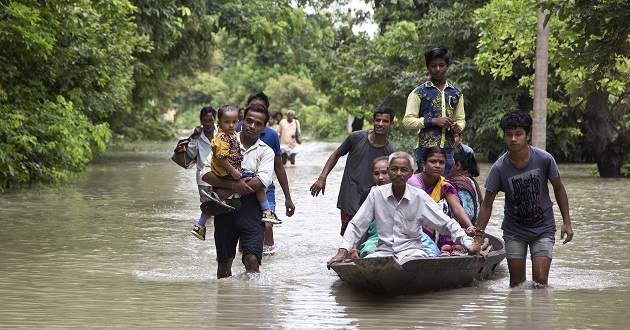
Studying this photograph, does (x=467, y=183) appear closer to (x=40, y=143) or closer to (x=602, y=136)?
(x=40, y=143)

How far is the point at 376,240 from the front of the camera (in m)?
9.52

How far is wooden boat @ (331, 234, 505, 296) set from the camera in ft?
27.7

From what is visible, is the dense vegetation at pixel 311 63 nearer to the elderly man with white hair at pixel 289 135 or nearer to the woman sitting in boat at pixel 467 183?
the elderly man with white hair at pixel 289 135

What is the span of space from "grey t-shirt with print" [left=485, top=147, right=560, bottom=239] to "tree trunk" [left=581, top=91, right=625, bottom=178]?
18.4 metres

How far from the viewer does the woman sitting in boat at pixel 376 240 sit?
9406mm

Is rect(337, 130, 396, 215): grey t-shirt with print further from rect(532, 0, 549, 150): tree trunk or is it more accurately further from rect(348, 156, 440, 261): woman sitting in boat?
rect(532, 0, 549, 150): tree trunk

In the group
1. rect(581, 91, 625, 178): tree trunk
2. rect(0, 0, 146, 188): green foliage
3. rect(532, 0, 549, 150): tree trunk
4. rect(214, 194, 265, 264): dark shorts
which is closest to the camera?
rect(214, 194, 265, 264): dark shorts

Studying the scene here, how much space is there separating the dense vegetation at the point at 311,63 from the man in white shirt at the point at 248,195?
200 inches

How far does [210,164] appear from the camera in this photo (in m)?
9.79

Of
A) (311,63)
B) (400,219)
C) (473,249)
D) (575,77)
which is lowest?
(473,249)

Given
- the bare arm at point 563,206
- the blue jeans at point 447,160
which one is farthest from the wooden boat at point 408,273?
the blue jeans at point 447,160

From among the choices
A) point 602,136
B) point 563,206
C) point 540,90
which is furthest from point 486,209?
point 602,136

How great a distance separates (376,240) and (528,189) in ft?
4.54

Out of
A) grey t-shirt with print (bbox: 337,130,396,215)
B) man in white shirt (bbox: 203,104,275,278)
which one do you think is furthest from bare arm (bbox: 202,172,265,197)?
grey t-shirt with print (bbox: 337,130,396,215)
